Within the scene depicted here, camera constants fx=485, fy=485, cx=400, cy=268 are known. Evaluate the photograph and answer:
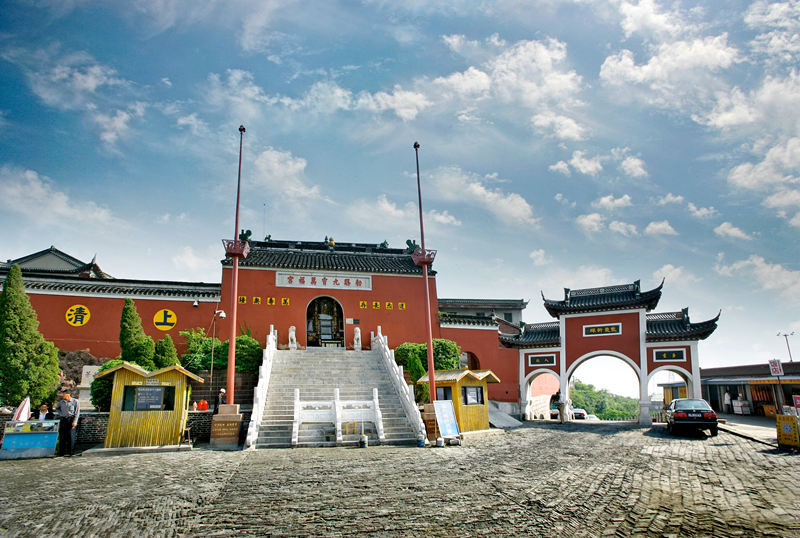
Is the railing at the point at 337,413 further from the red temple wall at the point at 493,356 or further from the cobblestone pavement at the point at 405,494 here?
the red temple wall at the point at 493,356

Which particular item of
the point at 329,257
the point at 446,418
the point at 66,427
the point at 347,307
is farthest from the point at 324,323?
the point at 66,427

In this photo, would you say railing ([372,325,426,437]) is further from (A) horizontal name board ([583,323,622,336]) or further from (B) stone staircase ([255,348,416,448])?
(A) horizontal name board ([583,323,622,336])

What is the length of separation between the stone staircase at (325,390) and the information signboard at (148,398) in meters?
2.56

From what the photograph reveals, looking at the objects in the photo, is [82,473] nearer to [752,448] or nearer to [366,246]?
[752,448]

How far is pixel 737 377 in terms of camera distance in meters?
27.6

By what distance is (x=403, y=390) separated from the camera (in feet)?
48.2

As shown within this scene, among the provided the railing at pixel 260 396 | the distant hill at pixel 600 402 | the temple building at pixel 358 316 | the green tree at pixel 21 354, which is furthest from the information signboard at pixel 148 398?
the distant hill at pixel 600 402

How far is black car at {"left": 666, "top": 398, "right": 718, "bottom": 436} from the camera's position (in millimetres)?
14195

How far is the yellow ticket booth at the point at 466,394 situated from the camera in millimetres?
14539

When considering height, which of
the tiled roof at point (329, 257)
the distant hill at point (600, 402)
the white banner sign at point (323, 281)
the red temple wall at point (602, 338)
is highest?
the tiled roof at point (329, 257)

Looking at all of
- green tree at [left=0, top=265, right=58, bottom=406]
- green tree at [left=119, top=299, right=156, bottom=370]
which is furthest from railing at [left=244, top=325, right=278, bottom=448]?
green tree at [left=0, top=265, right=58, bottom=406]

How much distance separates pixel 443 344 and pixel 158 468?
1244cm

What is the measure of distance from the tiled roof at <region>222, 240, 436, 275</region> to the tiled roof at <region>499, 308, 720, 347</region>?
17.8 feet

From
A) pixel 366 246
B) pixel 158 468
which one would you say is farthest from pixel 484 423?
pixel 366 246
